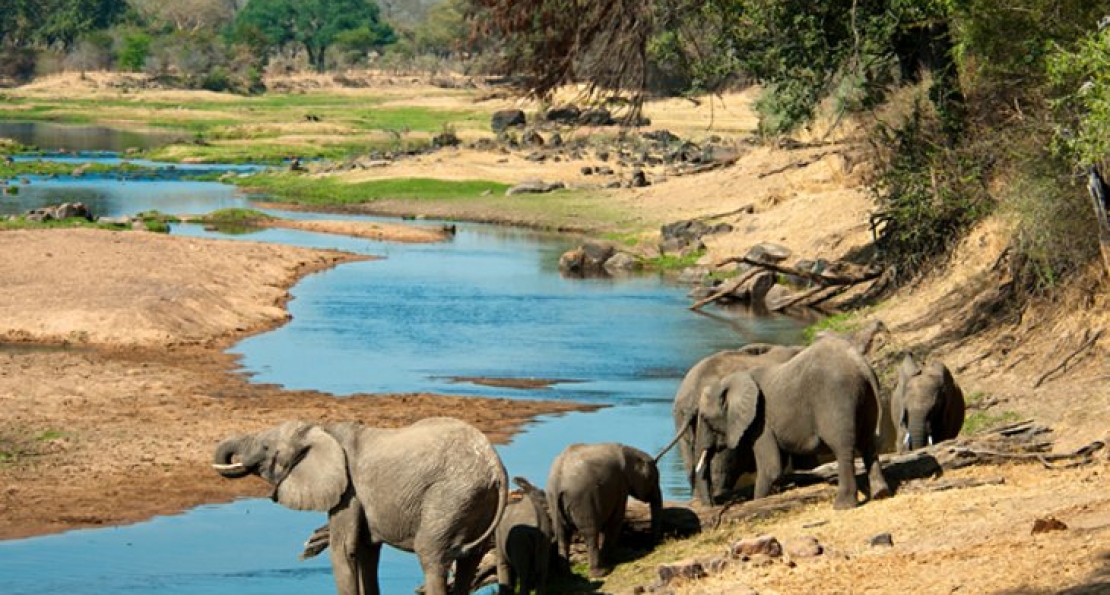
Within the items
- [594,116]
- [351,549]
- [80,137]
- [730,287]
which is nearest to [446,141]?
[80,137]

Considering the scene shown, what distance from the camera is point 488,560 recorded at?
15352 mm

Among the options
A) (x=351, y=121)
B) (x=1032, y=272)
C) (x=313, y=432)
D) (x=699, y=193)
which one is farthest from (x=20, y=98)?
(x=313, y=432)

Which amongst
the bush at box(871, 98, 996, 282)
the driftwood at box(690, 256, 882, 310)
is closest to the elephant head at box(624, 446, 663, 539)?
the bush at box(871, 98, 996, 282)

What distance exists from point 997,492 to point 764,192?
37287 mm

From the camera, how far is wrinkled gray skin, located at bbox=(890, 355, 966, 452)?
18078mm

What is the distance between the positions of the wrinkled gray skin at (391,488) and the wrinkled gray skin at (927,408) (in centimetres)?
613

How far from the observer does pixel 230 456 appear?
1365cm

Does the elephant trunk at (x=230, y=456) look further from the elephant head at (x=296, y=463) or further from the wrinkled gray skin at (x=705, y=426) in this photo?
the wrinkled gray skin at (x=705, y=426)

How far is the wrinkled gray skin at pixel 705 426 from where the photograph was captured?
1638cm

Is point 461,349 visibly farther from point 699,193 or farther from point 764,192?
point 699,193

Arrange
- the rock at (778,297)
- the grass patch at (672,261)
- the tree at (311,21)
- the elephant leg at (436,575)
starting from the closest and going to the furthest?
1. the elephant leg at (436,575)
2. the rock at (778,297)
3. the grass patch at (672,261)
4. the tree at (311,21)

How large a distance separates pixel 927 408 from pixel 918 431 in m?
0.24

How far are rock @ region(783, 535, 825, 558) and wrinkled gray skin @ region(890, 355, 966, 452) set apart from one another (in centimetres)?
495

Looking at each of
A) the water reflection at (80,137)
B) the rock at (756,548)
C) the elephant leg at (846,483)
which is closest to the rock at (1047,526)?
the rock at (756,548)
